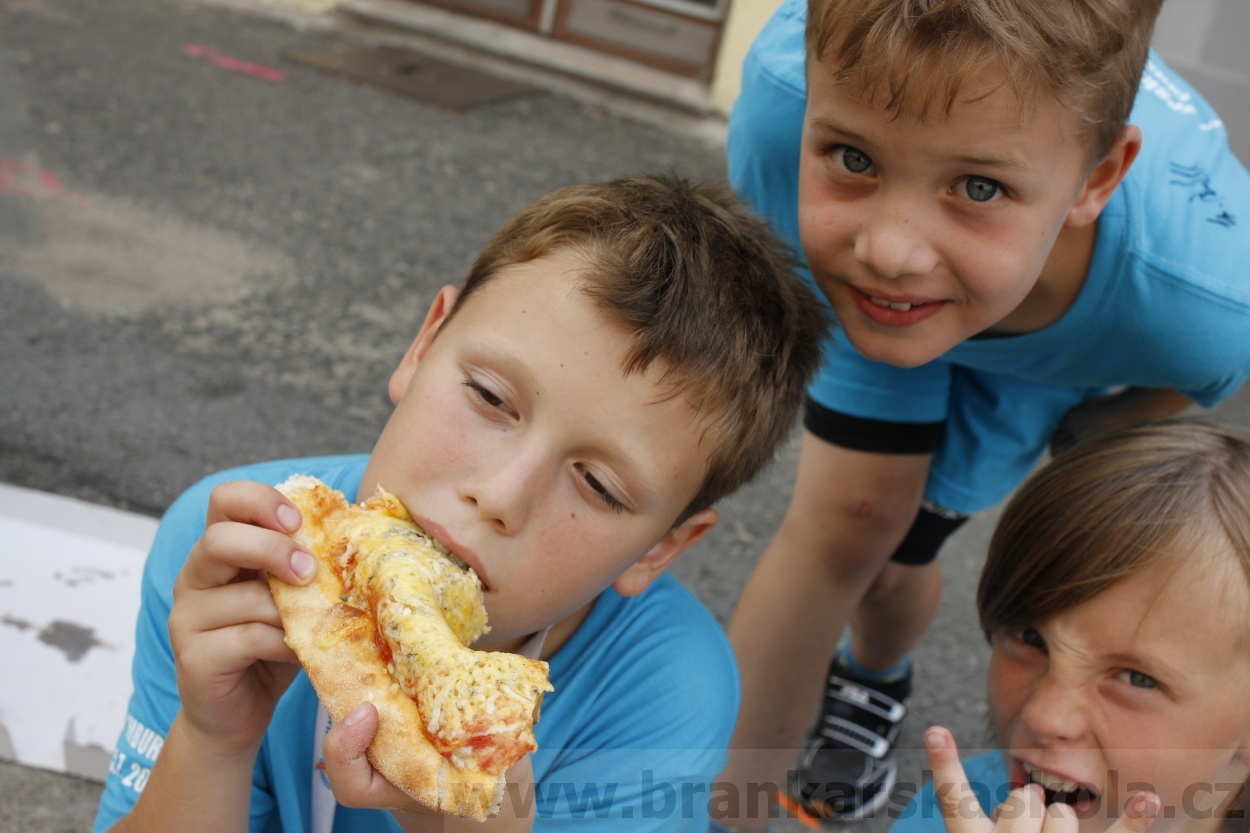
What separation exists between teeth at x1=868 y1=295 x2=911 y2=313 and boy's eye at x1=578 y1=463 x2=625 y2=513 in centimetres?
63

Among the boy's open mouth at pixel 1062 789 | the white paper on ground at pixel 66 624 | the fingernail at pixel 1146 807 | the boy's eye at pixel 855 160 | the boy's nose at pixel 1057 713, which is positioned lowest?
the white paper on ground at pixel 66 624

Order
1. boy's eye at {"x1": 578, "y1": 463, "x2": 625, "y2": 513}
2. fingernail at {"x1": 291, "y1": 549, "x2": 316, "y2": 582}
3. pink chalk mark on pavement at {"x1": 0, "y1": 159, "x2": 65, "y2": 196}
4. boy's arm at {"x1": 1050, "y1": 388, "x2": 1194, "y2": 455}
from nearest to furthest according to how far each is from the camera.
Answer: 1. fingernail at {"x1": 291, "y1": 549, "x2": 316, "y2": 582}
2. boy's eye at {"x1": 578, "y1": 463, "x2": 625, "y2": 513}
3. boy's arm at {"x1": 1050, "y1": 388, "x2": 1194, "y2": 455}
4. pink chalk mark on pavement at {"x1": 0, "y1": 159, "x2": 65, "y2": 196}

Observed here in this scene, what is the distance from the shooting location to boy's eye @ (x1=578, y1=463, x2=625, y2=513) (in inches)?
58.8

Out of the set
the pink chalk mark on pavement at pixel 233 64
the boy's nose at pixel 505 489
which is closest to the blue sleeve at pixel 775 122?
the boy's nose at pixel 505 489

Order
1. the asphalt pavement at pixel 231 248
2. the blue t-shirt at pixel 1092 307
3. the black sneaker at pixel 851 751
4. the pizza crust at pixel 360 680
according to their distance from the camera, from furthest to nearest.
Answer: the asphalt pavement at pixel 231 248 → the black sneaker at pixel 851 751 → the blue t-shirt at pixel 1092 307 → the pizza crust at pixel 360 680

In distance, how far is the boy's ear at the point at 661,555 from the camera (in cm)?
167

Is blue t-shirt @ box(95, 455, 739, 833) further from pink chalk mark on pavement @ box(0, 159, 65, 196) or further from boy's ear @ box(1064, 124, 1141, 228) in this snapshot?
pink chalk mark on pavement @ box(0, 159, 65, 196)

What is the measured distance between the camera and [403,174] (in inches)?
217

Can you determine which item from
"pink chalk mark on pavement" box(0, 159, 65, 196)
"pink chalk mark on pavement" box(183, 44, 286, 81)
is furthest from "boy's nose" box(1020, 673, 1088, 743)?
"pink chalk mark on pavement" box(183, 44, 286, 81)

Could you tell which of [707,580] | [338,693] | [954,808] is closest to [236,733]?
[338,693]

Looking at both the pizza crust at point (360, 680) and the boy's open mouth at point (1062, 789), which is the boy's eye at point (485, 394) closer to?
the pizza crust at point (360, 680)

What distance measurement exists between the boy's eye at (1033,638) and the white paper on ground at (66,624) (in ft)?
5.54

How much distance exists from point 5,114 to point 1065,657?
5.32 meters

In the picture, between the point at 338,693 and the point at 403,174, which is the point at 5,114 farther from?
the point at 338,693
